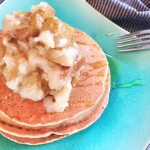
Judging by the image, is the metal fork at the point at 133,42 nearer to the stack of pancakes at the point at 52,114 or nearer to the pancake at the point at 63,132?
the stack of pancakes at the point at 52,114

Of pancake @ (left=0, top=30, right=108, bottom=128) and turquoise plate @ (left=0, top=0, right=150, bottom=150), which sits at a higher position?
pancake @ (left=0, top=30, right=108, bottom=128)

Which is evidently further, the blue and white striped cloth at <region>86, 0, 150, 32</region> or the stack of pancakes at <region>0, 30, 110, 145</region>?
the blue and white striped cloth at <region>86, 0, 150, 32</region>

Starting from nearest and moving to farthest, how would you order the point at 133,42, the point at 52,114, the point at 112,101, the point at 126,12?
the point at 52,114, the point at 112,101, the point at 133,42, the point at 126,12

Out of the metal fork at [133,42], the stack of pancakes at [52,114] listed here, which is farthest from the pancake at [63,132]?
the metal fork at [133,42]

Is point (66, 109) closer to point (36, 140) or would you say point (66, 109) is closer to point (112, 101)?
point (36, 140)

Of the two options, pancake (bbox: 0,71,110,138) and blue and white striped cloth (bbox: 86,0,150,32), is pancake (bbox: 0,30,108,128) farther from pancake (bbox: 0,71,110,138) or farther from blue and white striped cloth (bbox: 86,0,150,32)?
blue and white striped cloth (bbox: 86,0,150,32)

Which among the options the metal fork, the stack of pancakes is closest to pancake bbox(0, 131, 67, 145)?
the stack of pancakes

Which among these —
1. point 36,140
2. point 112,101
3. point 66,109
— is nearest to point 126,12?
point 112,101
